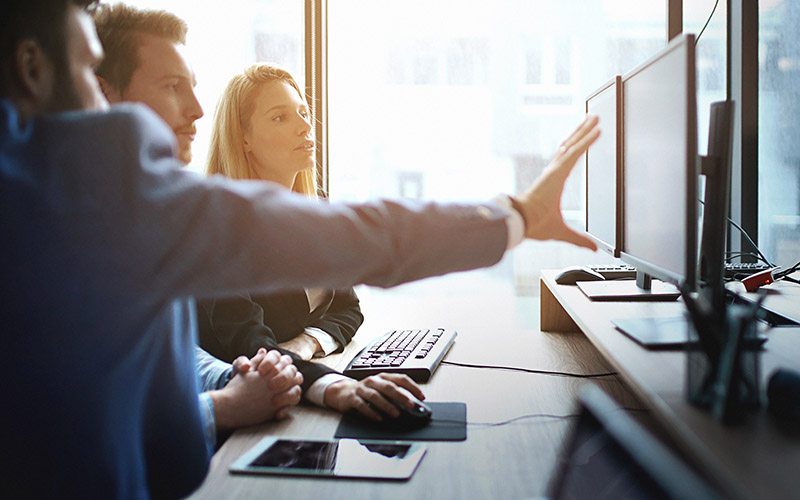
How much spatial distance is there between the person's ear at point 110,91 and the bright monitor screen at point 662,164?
3.32 ft

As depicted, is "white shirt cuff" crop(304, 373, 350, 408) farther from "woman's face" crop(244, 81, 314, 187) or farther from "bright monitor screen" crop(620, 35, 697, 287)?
"woman's face" crop(244, 81, 314, 187)

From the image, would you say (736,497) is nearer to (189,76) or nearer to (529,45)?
(189,76)

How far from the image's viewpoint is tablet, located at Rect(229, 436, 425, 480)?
0.85 m

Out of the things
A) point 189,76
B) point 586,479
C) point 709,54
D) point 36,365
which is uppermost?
point 709,54

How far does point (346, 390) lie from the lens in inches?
43.0

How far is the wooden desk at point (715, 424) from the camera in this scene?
0.58 metres

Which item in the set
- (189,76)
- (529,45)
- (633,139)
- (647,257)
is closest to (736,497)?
(647,257)

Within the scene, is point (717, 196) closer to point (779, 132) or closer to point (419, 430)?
point (419, 430)

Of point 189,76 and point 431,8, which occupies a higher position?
point 431,8

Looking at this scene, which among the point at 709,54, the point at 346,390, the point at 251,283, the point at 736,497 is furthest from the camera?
the point at 709,54

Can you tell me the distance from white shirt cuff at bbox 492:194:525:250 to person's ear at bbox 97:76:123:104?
2.70 ft

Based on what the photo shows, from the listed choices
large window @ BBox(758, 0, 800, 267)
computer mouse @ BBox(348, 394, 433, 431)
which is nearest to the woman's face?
computer mouse @ BBox(348, 394, 433, 431)

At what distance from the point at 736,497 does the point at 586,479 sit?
29 centimetres

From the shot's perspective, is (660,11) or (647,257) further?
(660,11)
